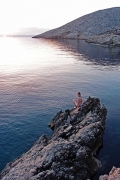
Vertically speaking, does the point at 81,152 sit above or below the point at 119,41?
below

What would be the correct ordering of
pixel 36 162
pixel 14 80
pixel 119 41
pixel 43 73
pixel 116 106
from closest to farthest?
pixel 36 162 → pixel 116 106 → pixel 14 80 → pixel 43 73 → pixel 119 41

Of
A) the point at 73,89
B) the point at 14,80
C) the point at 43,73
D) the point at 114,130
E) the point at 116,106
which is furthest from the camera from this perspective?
the point at 43,73

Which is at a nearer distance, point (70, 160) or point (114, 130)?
point (70, 160)

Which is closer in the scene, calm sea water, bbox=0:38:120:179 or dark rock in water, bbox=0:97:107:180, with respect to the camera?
dark rock in water, bbox=0:97:107:180

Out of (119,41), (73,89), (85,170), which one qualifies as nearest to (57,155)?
(85,170)

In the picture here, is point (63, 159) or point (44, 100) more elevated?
point (44, 100)

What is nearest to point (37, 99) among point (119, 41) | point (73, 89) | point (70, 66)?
point (73, 89)

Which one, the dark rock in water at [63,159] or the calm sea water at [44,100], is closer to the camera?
the dark rock in water at [63,159]

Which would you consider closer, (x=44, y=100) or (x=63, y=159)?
(x=63, y=159)

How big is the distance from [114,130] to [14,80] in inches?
1616

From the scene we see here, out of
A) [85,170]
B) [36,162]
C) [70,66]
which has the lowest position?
[85,170]

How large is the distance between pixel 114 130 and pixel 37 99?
20.5m

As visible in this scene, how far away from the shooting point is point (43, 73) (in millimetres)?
82000

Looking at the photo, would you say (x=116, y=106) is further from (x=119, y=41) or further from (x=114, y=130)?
(x=119, y=41)
